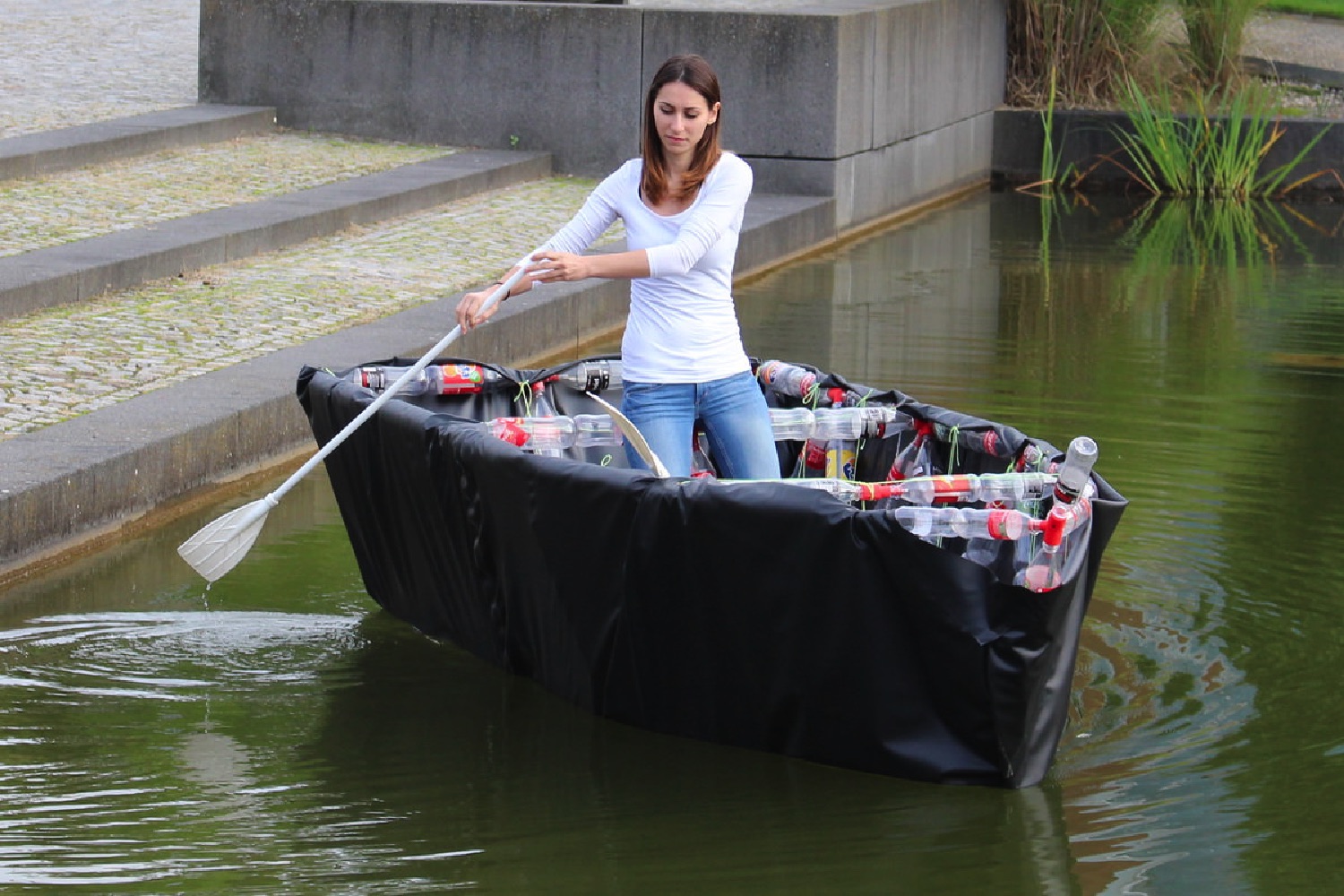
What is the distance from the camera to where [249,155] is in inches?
536

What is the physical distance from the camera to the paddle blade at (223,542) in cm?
543

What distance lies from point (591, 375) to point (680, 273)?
1.24m

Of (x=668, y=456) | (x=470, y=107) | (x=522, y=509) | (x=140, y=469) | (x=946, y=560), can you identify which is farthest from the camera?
(x=470, y=107)

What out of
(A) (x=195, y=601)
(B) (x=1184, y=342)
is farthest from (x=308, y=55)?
(A) (x=195, y=601)

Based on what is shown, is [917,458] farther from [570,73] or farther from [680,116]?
[570,73]

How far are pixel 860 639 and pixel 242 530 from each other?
190cm

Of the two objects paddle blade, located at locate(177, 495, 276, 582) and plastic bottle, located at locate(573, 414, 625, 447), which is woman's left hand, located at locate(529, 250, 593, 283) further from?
paddle blade, located at locate(177, 495, 276, 582)

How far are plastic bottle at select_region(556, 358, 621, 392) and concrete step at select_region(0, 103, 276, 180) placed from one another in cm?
659

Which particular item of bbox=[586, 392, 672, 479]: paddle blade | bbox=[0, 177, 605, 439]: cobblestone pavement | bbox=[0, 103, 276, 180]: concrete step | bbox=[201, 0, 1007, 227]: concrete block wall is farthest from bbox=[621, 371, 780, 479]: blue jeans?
bbox=[201, 0, 1007, 227]: concrete block wall

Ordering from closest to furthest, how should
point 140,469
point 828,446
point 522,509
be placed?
1. point 522,509
2. point 828,446
3. point 140,469

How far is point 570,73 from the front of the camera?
571 inches

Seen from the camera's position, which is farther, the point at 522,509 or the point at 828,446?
the point at 828,446

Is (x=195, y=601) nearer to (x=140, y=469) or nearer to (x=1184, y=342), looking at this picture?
(x=140, y=469)

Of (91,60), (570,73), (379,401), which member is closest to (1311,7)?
(570,73)
